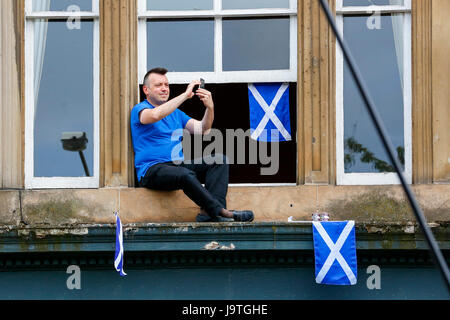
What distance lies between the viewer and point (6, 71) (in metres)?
9.71

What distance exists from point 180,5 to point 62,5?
1263mm

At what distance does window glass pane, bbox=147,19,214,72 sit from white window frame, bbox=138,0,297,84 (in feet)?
0.20

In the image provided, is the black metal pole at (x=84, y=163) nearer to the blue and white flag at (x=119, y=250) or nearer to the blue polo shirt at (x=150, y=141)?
the blue polo shirt at (x=150, y=141)

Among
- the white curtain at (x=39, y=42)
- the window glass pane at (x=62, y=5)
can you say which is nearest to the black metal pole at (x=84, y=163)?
the white curtain at (x=39, y=42)

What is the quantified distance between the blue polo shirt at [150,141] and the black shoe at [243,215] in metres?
0.88

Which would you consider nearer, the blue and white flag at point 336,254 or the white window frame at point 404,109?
the blue and white flag at point 336,254

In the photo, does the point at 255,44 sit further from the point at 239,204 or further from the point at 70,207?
the point at 70,207

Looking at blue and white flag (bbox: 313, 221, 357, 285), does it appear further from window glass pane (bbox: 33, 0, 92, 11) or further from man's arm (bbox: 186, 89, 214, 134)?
window glass pane (bbox: 33, 0, 92, 11)

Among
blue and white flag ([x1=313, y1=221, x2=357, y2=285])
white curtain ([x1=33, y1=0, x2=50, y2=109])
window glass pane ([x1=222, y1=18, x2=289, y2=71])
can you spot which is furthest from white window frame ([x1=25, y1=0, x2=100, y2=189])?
blue and white flag ([x1=313, y1=221, x2=357, y2=285])

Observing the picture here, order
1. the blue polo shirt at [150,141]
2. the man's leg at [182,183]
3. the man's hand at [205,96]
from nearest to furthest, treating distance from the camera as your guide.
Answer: the man's leg at [182,183], the man's hand at [205,96], the blue polo shirt at [150,141]

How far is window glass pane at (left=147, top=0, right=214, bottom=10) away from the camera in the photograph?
981cm

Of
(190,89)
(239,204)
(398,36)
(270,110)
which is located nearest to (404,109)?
(398,36)

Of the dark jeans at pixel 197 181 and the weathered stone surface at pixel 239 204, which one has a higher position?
the dark jeans at pixel 197 181

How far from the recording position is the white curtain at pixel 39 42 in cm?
984
